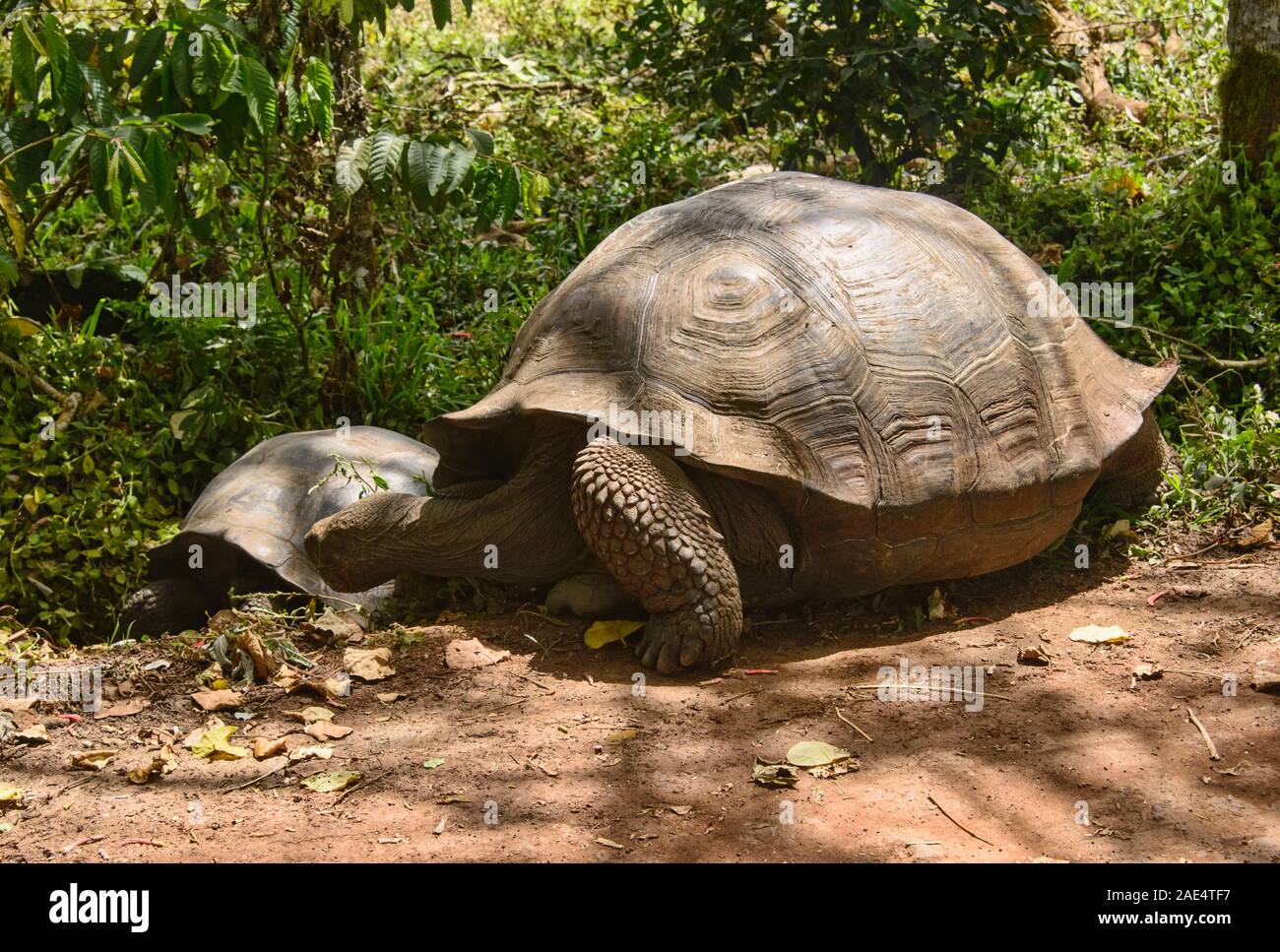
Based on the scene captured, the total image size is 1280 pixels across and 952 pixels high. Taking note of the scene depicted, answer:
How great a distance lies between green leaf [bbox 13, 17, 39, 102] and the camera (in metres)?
4.65

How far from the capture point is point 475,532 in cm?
464

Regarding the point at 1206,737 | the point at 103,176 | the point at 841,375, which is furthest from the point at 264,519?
the point at 1206,737

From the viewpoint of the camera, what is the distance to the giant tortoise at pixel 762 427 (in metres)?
4.22

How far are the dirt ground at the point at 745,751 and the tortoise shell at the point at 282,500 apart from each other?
0.64 m

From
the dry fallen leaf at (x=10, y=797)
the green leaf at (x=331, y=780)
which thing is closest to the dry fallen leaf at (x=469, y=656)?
the green leaf at (x=331, y=780)

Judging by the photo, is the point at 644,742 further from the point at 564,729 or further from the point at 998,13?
the point at 998,13

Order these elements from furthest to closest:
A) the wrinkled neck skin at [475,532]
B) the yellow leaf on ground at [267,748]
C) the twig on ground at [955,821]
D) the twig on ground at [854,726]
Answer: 1. the wrinkled neck skin at [475,532]
2. the yellow leaf on ground at [267,748]
3. the twig on ground at [854,726]
4. the twig on ground at [955,821]

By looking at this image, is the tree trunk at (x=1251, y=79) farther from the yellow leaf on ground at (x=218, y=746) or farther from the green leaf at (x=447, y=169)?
the yellow leaf on ground at (x=218, y=746)

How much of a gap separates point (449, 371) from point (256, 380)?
1.02 meters

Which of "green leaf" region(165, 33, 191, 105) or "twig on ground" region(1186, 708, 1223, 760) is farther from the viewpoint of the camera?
"green leaf" region(165, 33, 191, 105)

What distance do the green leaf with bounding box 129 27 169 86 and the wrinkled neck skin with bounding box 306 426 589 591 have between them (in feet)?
6.77

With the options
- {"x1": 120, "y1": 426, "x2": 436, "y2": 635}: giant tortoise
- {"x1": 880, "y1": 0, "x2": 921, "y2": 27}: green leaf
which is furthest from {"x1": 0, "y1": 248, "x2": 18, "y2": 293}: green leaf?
{"x1": 880, "y1": 0, "x2": 921, "y2": 27}: green leaf

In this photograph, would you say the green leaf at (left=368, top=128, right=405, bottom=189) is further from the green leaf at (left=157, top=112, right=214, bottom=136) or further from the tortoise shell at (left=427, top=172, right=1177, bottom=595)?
the tortoise shell at (left=427, top=172, right=1177, bottom=595)

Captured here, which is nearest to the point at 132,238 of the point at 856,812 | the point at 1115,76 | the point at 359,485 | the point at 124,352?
the point at 124,352
